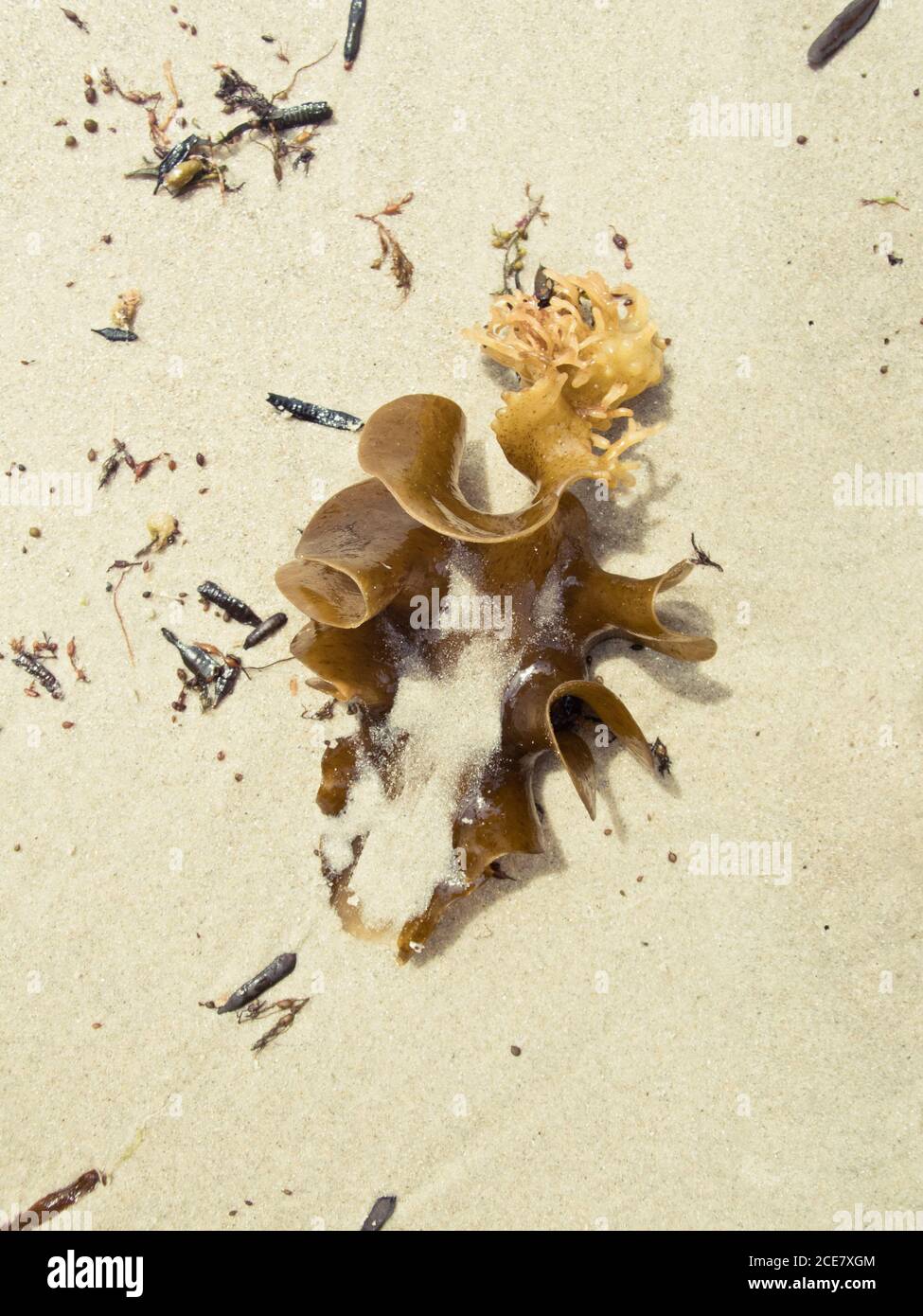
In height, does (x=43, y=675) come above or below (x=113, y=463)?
below

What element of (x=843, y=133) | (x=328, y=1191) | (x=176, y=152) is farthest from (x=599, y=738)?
(x=176, y=152)

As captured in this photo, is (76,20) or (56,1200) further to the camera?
(76,20)

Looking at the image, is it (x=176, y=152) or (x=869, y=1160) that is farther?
(x=176, y=152)

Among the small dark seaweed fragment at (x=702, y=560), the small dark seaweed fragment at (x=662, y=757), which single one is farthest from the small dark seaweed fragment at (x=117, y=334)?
the small dark seaweed fragment at (x=662, y=757)

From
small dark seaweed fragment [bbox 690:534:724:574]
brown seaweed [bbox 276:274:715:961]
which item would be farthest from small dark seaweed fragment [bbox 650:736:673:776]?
small dark seaweed fragment [bbox 690:534:724:574]

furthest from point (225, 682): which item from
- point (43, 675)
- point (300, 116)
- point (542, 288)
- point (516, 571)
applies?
point (300, 116)

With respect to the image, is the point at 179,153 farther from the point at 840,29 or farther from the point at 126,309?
the point at 840,29

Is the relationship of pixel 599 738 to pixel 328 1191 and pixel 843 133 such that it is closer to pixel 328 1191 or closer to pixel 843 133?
pixel 328 1191
